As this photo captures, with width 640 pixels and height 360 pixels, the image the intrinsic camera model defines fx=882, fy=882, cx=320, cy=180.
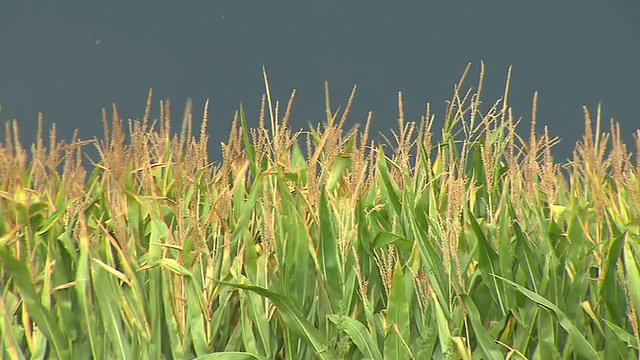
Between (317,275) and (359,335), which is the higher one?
(317,275)

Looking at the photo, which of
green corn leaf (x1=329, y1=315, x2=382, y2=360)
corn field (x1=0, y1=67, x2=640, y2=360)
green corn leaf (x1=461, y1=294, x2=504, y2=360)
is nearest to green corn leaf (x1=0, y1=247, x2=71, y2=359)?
corn field (x1=0, y1=67, x2=640, y2=360)

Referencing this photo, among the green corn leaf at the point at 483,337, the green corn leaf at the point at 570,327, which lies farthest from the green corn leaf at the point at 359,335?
the green corn leaf at the point at 570,327

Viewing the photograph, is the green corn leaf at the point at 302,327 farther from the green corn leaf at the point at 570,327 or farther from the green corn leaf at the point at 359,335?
the green corn leaf at the point at 570,327

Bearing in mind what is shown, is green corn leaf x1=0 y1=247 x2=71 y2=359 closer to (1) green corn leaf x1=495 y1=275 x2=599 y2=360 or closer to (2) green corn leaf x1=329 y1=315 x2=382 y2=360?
(2) green corn leaf x1=329 y1=315 x2=382 y2=360

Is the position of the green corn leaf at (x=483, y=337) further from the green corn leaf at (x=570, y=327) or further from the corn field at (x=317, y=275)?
the green corn leaf at (x=570, y=327)

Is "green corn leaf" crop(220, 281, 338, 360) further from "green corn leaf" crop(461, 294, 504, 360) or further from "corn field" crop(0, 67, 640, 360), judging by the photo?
"green corn leaf" crop(461, 294, 504, 360)

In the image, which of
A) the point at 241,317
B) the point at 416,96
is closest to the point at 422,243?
the point at 241,317

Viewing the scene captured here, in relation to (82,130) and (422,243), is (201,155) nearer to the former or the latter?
(422,243)

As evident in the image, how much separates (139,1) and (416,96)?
5.04 ft

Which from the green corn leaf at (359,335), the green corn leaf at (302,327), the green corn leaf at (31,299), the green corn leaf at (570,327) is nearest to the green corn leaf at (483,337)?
the green corn leaf at (570,327)

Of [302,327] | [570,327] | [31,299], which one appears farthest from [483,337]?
[31,299]

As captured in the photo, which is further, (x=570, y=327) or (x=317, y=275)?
(x=317, y=275)

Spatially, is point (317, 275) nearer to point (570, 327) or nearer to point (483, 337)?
point (483, 337)

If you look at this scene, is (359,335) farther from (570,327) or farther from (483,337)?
(570,327)
